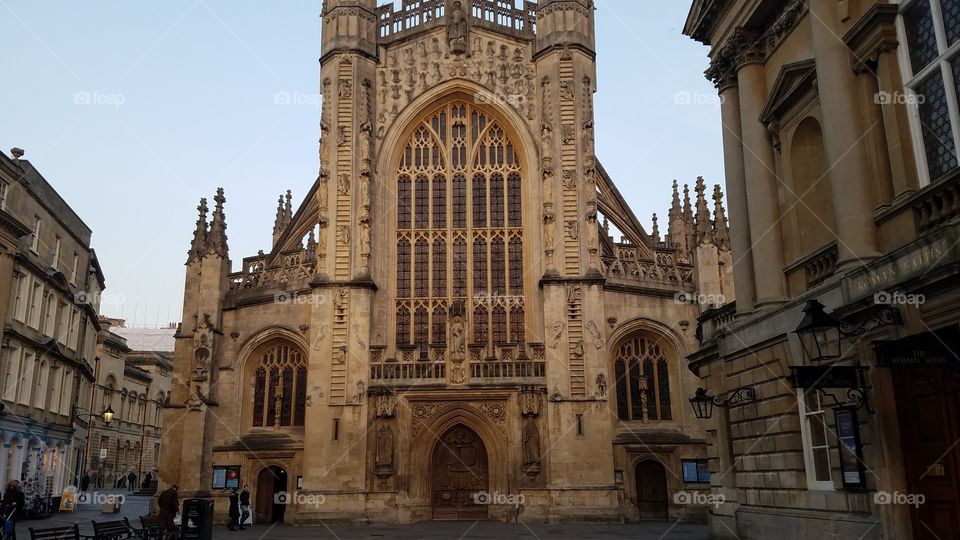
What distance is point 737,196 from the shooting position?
15.5 m

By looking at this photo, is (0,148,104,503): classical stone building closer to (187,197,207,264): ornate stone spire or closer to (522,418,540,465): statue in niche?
(187,197,207,264): ornate stone spire

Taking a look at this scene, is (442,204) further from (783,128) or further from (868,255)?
(868,255)

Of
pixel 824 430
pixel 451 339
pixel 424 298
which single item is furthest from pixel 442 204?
pixel 824 430

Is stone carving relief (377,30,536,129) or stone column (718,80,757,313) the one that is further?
stone carving relief (377,30,536,129)

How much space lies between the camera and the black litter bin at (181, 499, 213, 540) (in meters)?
16.4

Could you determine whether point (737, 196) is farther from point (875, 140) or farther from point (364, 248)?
point (364, 248)

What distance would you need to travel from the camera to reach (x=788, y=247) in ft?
46.2

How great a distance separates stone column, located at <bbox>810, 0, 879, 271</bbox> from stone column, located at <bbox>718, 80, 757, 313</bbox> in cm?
264

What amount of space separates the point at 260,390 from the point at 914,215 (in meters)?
23.9

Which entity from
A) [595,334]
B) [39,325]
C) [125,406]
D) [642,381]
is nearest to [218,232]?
[39,325]

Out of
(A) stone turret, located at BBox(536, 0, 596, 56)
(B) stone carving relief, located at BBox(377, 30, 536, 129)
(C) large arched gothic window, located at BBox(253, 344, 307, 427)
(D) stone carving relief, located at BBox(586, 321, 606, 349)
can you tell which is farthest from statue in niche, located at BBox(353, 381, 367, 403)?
(A) stone turret, located at BBox(536, 0, 596, 56)

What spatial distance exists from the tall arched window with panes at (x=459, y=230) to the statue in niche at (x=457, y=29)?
6.69 feet

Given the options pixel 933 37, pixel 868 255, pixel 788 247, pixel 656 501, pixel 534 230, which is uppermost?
pixel 534 230

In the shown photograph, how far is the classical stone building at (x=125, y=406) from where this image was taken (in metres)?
54.5
